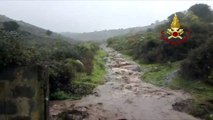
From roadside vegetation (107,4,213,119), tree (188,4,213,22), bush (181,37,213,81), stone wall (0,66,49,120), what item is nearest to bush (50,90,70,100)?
roadside vegetation (107,4,213,119)

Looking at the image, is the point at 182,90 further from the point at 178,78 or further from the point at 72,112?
the point at 72,112

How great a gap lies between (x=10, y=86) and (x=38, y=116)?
1.02 m

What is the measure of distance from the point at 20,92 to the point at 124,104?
20.7ft

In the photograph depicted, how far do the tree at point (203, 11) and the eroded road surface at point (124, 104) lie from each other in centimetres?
1901

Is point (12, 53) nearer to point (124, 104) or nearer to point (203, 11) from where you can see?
point (124, 104)

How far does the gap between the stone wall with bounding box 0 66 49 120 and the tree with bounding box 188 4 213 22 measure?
2894cm

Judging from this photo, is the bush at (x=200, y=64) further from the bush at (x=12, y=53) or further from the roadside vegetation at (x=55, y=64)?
the bush at (x=12, y=53)

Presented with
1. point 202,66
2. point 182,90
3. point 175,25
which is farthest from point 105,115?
point 175,25

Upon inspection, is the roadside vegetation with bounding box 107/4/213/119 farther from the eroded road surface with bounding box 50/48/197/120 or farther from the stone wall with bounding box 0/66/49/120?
the stone wall with bounding box 0/66/49/120

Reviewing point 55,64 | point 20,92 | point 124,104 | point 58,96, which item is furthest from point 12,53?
point 55,64

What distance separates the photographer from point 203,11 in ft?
120

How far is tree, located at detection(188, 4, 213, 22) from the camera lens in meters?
34.9

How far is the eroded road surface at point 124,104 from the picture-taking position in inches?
455

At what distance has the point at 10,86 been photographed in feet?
26.0
